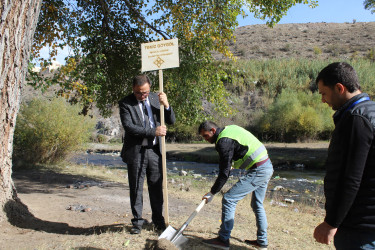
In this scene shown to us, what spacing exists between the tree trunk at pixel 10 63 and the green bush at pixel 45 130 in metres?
8.22

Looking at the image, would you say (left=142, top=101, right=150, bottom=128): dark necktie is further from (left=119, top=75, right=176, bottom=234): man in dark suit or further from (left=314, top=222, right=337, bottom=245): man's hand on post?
(left=314, top=222, right=337, bottom=245): man's hand on post

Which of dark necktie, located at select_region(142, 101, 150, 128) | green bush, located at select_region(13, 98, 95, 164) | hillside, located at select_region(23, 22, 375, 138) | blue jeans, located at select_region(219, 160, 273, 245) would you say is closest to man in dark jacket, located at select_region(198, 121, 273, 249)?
blue jeans, located at select_region(219, 160, 273, 245)

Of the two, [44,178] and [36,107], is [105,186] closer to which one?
[44,178]

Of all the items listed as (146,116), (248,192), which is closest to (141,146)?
(146,116)

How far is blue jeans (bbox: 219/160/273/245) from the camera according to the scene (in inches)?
161

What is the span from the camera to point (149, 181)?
4531 millimetres

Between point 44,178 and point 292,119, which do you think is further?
point 292,119

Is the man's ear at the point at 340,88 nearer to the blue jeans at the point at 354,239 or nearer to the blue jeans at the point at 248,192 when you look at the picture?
the blue jeans at the point at 354,239

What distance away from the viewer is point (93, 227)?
16.2ft

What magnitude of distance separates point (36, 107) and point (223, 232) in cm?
1056

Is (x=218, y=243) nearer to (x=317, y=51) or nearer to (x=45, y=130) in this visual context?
(x=45, y=130)

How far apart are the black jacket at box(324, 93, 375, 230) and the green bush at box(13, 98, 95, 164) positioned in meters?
12.0

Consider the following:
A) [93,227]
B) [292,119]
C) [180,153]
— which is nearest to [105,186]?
[93,227]

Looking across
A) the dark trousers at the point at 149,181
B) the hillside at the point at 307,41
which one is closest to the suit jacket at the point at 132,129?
the dark trousers at the point at 149,181
